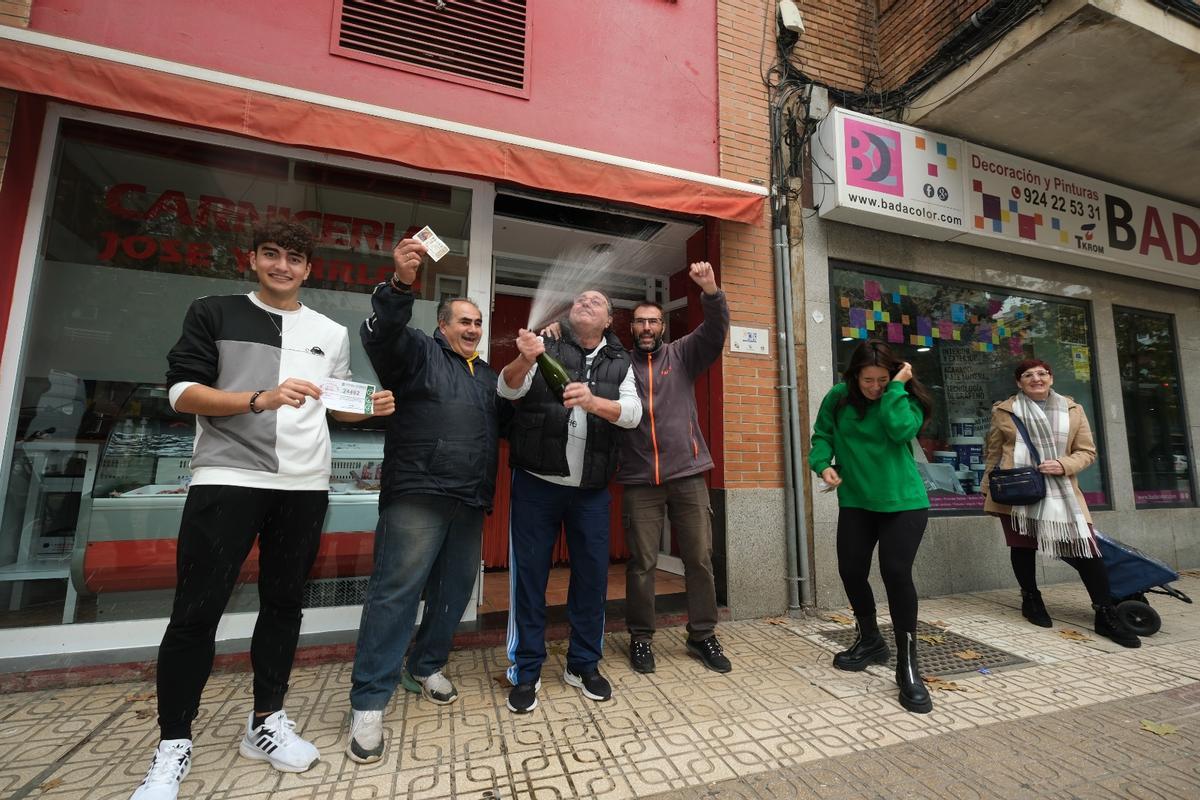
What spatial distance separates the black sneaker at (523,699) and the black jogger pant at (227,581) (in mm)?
1023

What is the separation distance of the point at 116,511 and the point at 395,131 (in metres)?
2.93

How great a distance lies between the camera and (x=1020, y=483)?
4.05 m

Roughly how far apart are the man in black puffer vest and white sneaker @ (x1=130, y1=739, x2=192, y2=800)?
130cm

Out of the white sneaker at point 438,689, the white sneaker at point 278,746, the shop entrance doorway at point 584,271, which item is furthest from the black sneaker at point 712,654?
the white sneaker at point 278,746

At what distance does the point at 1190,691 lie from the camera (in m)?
2.94

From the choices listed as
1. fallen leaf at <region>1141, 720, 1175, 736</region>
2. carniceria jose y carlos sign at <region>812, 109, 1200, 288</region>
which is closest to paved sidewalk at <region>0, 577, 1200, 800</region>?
fallen leaf at <region>1141, 720, 1175, 736</region>

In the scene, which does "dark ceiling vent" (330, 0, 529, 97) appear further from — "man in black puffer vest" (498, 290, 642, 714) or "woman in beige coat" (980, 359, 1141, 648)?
"woman in beige coat" (980, 359, 1141, 648)

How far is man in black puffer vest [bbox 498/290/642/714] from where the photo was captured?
2717mm

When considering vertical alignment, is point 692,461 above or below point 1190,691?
above

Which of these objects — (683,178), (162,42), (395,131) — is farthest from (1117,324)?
(162,42)

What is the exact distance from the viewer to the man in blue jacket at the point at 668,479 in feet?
10.6

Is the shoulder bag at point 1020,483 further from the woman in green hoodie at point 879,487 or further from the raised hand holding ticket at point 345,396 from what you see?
the raised hand holding ticket at point 345,396

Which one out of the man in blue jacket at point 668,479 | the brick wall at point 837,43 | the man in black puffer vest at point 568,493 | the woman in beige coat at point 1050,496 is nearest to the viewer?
the man in black puffer vest at point 568,493

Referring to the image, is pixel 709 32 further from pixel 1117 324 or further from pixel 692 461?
pixel 1117 324
